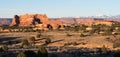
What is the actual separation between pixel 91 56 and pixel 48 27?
8003 centimetres

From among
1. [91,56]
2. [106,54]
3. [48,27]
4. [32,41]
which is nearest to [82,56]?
[91,56]

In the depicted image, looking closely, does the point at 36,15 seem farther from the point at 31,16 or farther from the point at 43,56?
the point at 43,56

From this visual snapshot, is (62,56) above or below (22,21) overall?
above

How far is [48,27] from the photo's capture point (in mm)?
117688

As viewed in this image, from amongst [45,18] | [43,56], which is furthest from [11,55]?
[45,18]

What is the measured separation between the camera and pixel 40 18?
15212cm

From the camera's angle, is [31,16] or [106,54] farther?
[31,16]

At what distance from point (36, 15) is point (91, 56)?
118577 millimetres

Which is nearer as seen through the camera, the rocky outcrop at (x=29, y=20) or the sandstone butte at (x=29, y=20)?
the sandstone butte at (x=29, y=20)

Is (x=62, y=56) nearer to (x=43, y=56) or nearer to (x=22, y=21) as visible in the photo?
(x=43, y=56)

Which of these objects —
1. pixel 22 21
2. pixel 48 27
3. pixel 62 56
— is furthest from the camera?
pixel 22 21

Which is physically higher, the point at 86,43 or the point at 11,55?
the point at 11,55

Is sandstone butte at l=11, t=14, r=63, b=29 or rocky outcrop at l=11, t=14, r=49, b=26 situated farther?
rocky outcrop at l=11, t=14, r=49, b=26

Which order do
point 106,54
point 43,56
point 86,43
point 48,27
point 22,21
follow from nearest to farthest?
point 43,56, point 106,54, point 86,43, point 48,27, point 22,21
